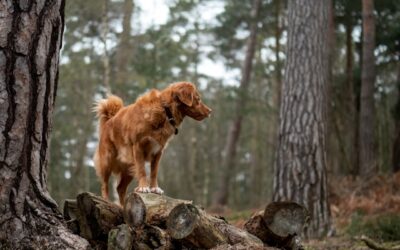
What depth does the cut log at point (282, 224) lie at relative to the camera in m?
4.70

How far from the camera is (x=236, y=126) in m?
21.7

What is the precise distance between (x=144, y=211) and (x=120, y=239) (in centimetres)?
37

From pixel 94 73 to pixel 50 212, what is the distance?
21.3m

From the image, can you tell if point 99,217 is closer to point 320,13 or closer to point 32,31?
point 32,31

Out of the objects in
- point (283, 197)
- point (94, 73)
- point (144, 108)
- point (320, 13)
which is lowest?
point (283, 197)

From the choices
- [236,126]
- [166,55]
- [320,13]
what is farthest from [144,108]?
[166,55]

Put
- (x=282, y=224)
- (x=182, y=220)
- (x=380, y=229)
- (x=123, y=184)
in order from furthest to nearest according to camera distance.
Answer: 1. (x=380, y=229)
2. (x=123, y=184)
3. (x=282, y=224)
4. (x=182, y=220)

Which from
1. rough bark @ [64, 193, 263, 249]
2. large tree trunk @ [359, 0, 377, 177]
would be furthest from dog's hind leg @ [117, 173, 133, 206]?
large tree trunk @ [359, 0, 377, 177]

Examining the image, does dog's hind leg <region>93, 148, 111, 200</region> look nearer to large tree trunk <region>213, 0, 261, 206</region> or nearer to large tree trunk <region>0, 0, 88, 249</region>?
large tree trunk <region>0, 0, 88, 249</region>

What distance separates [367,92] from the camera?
1588cm

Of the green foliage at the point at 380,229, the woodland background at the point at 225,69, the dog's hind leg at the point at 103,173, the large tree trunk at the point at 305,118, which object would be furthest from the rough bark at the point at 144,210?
the woodland background at the point at 225,69

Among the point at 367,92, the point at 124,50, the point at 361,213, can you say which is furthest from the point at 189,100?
the point at 124,50

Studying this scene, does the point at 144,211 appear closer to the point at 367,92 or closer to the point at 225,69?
the point at 367,92

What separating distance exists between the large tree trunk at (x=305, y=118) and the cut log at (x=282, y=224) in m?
4.17
